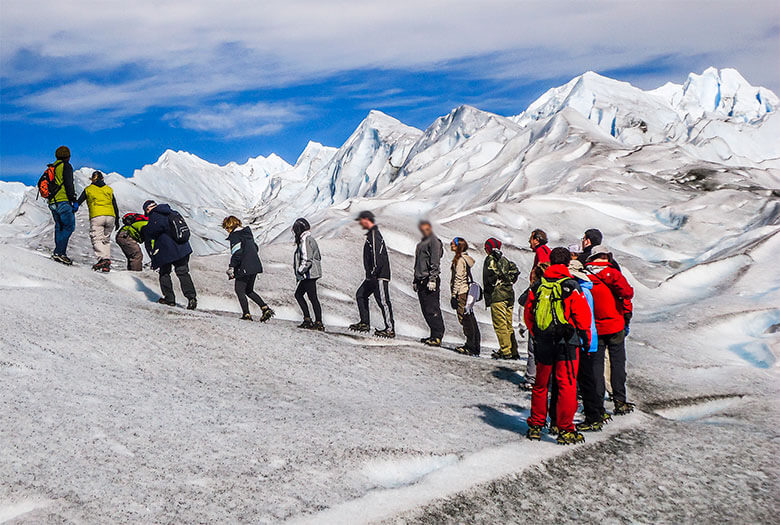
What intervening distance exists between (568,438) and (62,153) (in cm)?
1100

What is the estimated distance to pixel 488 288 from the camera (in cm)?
1086

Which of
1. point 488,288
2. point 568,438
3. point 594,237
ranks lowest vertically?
point 568,438

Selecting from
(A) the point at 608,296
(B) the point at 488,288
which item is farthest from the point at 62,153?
(A) the point at 608,296

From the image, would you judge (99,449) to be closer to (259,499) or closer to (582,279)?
(259,499)

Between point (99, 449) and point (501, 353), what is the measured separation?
24.7ft

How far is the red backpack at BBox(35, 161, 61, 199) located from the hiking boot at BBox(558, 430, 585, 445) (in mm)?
10965

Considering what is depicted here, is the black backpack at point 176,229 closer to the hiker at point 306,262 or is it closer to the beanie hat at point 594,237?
the hiker at point 306,262

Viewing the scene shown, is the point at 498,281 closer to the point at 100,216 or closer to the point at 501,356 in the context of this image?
the point at 501,356

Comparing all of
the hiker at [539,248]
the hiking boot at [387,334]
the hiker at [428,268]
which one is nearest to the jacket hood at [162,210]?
the hiking boot at [387,334]

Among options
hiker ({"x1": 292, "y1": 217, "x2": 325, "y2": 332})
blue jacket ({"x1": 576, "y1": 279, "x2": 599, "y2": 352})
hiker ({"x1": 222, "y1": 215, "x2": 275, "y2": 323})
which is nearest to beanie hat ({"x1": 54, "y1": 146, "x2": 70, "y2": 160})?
hiker ({"x1": 222, "y1": 215, "x2": 275, "y2": 323})

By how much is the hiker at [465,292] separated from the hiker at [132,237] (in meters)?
6.03

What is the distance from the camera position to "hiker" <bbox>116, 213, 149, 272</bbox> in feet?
40.7

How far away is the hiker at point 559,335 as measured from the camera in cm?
675

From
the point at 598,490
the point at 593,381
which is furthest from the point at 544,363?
the point at 598,490
